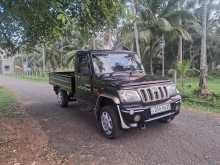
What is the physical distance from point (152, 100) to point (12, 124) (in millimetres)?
4333

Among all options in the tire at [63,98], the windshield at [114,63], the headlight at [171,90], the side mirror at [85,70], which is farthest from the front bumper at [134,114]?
the tire at [63,98]

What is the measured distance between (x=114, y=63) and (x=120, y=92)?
166 cm

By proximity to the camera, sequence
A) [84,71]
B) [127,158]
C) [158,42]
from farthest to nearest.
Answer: [158,42] → [84,71] → [127,158]

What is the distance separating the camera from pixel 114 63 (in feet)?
21.6

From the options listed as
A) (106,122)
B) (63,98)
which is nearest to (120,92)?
(106,122)

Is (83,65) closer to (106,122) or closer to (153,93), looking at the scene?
(106,122)

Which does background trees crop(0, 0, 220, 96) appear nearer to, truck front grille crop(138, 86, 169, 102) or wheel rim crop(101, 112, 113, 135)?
truck front grille crop(138, 86, 169, 102)

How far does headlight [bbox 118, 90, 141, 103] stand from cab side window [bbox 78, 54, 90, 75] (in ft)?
5.30

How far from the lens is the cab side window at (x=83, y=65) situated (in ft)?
21.4

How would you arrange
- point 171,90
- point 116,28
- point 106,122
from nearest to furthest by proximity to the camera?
point 106,122 < point 171,90 < point 116,28

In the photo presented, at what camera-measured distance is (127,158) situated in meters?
4.45

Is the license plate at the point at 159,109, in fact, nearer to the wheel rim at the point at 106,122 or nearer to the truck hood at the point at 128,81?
the truck hood at the point at 128,81

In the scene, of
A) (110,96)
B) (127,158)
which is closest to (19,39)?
(110,96)

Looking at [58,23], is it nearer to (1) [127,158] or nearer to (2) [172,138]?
(1) [127,158]
